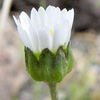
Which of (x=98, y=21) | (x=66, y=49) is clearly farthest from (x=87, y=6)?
(x=66, y=49)

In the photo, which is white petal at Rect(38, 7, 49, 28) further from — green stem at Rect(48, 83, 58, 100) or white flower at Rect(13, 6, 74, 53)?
green stem at Rect(48, 83, 58, 100)

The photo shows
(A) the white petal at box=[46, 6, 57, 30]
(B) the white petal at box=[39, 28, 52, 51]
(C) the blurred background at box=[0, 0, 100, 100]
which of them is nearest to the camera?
(B) the white petal at box=[39, 28, 52, 51]

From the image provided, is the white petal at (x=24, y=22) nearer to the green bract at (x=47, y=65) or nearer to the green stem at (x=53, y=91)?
the green bract at (x=47, y=65)

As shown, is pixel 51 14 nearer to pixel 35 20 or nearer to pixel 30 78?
pixel 35 20

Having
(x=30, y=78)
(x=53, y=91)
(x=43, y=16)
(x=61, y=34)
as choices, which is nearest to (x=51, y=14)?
(x=43, y=16)

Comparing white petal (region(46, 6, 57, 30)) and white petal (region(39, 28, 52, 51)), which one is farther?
white petal (region(46, 6, 57, 30))

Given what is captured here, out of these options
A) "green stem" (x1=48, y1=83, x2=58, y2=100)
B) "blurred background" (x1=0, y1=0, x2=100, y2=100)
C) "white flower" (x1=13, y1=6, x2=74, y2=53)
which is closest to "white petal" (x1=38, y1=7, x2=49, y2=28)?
"white flower" (x1=13, y1=6, x2=74, y2=53)

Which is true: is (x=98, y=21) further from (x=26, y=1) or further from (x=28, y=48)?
(x=28, y=48)

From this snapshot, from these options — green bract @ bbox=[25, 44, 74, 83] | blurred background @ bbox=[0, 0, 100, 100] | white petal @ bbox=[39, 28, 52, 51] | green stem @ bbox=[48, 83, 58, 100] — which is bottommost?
green stem @ bbox=[48, 83, 58, 100]

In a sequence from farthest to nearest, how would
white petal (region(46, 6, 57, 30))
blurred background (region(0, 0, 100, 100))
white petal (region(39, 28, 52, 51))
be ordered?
blurred background (region(0, 0, 100, 100))
white petal (region(46, 6, 57, 30))
white petal (region(39, 28, 52, 51))

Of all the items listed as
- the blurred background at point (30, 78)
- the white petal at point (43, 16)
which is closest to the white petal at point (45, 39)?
the white petal at point (43, 16)
